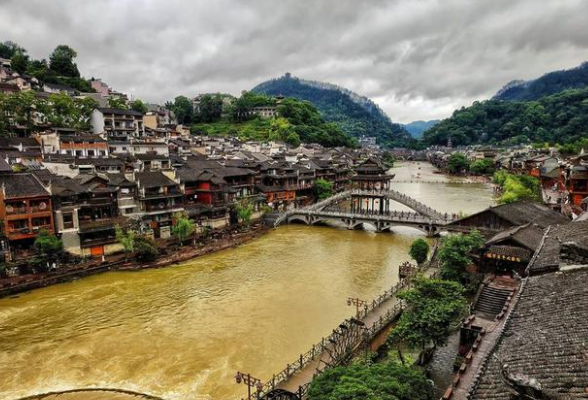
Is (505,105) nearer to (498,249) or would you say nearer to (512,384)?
(498,249)

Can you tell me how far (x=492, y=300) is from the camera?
22078mm

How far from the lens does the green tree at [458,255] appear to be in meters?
26.1

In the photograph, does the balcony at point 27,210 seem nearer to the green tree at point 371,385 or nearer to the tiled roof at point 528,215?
the green tree at point 371,385

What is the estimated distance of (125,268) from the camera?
37625 millimetres

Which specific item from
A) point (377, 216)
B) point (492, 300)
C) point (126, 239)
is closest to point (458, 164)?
point (377, 216)

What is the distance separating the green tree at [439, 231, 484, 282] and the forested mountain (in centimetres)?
12120

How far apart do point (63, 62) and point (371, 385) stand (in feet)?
365

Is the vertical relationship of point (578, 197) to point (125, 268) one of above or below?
above

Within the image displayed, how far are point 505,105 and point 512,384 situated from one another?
21810 centimetres

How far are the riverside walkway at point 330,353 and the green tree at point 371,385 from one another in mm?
3378

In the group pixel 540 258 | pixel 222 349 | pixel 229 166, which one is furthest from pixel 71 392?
pixel 229 166

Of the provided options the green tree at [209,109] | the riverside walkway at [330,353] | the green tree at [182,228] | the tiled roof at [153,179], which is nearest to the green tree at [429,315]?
the riverside walkway at [330,353]

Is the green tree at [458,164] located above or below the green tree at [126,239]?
above

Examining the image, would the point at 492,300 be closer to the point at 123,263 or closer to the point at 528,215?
the point at 528,215
